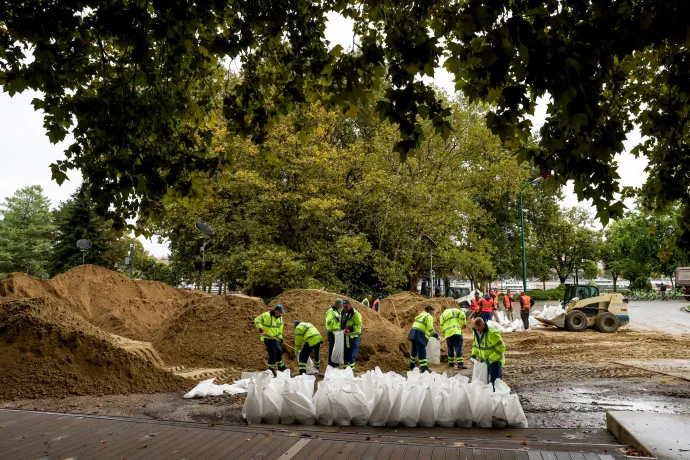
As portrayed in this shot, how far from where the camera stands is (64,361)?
10.5 m

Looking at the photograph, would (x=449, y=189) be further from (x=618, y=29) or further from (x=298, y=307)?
(x=618, y=29)

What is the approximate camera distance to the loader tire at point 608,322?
21312mm

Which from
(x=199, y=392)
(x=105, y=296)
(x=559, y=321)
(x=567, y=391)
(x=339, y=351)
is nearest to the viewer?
(x=199, y=392)

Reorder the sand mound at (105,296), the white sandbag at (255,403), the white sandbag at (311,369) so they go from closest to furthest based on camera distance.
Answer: the white sandbag at (255,403) → the white sandbag at (311,369) → the sand mound at (105,296)

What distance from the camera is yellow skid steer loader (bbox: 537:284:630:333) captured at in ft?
70.4

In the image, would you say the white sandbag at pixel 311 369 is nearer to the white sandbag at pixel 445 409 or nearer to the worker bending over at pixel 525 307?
the white sandbag at pixel 445 409

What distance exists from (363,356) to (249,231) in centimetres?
1316

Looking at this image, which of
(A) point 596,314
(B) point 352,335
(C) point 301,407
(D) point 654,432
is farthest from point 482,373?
(A) point 596,314

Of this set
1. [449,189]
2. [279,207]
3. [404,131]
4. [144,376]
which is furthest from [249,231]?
[404,131]

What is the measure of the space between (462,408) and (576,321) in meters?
17.0

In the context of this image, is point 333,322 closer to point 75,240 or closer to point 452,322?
point 452,322

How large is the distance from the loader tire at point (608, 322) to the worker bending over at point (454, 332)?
36.8ft

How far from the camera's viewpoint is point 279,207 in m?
25.7

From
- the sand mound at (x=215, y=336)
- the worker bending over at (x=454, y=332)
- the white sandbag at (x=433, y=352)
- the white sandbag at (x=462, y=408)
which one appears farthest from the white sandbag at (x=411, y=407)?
the white sandbag at (x=433, y=352)
